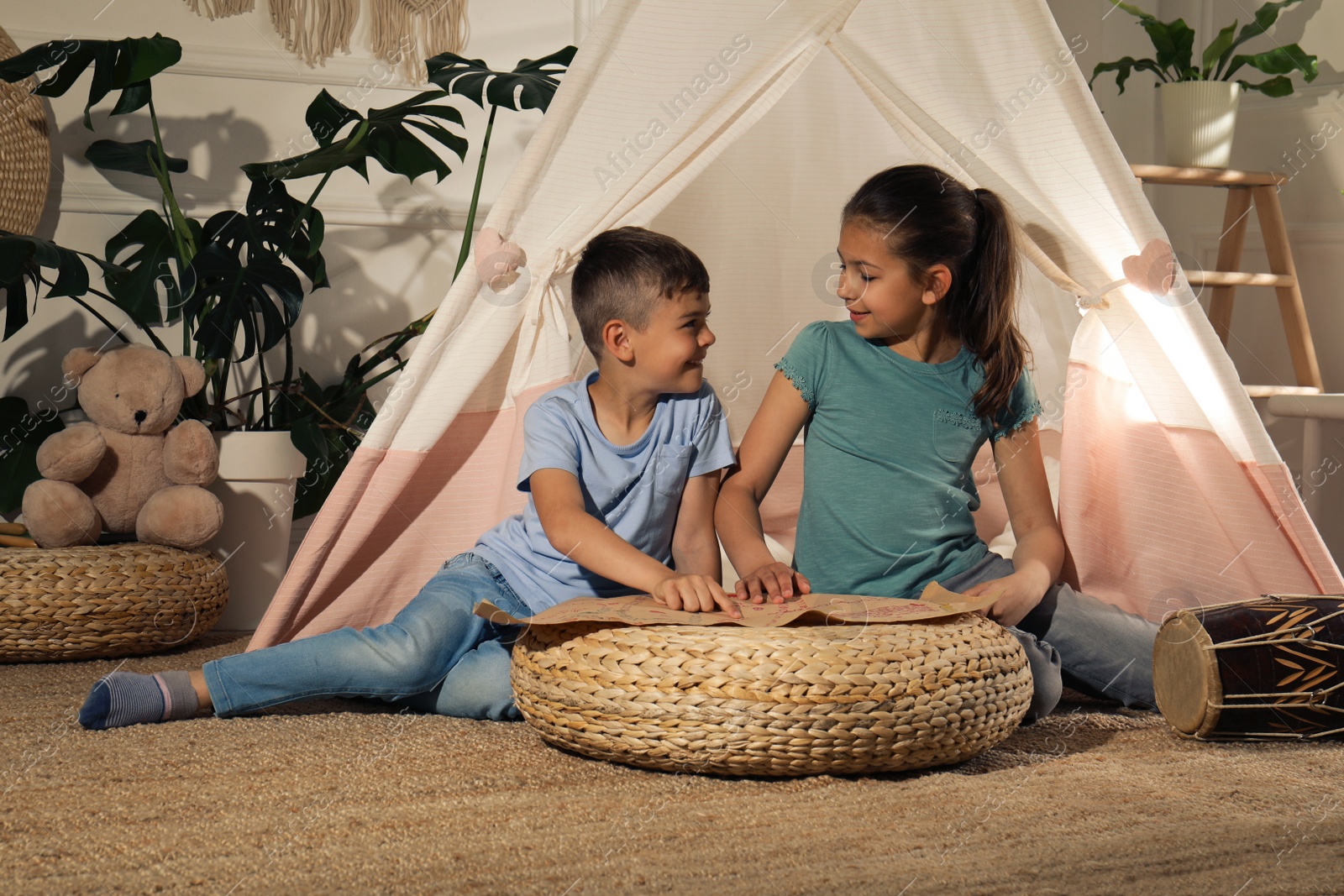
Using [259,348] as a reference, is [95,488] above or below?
below

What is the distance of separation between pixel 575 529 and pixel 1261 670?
76 cm

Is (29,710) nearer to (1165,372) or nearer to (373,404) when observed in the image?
(373,404)

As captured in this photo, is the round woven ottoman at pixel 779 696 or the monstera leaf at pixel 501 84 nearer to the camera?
the round woven ottoman at pixel 779 696

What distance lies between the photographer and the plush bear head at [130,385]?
5.71 feet

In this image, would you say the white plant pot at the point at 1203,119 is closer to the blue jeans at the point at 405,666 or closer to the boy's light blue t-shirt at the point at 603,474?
the boy's light blue t-shirt at the point at 603,474

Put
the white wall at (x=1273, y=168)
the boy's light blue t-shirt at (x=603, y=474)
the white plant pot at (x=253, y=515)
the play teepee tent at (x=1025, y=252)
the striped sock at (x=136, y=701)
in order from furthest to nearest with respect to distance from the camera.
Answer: the white wall at (x=1273, y=168) < the white plant pot at (x=253, y=515) < the play teepee tent at (x=1025, y=252) < the boy's light blue t-shirt at (x=603, y=474) < the striped sock at (x=136, y=701)

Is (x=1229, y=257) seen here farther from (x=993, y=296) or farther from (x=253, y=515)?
(x=253, y=515)

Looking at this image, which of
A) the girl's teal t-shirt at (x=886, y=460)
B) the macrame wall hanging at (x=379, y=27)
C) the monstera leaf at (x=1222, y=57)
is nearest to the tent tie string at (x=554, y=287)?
the girl's teal t-shirt at (x=886, y=460)

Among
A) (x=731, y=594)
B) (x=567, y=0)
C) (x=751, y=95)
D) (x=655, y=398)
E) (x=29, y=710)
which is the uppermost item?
(x=567, y=0)

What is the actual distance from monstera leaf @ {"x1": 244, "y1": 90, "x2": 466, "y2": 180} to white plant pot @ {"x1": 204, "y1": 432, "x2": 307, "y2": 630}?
455 millimetres

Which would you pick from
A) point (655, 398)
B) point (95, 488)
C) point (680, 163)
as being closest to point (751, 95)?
point (680, 163)

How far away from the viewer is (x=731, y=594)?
48.9 inches

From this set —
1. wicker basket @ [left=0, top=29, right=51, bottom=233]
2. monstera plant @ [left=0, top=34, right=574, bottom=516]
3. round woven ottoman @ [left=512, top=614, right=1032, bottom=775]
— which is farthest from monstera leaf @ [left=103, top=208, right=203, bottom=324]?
round woven ottoman @ [left=512, top=614, right=1032, bottom=775]

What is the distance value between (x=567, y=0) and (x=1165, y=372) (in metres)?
1.51
